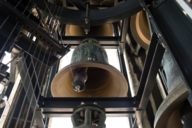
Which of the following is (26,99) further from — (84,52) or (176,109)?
(176,109)

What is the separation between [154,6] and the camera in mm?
1332

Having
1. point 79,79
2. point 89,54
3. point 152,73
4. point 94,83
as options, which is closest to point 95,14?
point 89,54

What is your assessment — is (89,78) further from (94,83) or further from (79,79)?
(79,79)

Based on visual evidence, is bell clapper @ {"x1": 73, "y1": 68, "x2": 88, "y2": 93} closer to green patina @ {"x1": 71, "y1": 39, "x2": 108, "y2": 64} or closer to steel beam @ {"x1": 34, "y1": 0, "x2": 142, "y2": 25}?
green patina @ {"x1": 71, "y1": 39, "x2": 108, "y2": 64}

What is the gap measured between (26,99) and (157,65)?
2.72 feet

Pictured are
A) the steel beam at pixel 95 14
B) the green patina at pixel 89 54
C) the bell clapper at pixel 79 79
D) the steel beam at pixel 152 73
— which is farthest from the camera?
the steel beam at pixel 95 14

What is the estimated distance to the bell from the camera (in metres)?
1.74

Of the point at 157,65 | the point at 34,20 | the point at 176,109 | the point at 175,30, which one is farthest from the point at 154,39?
the point at 34,20

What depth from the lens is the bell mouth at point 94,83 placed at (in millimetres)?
1771

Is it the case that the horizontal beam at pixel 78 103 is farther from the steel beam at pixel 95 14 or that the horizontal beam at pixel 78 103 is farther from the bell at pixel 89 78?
the steel beam at pixel 95 14

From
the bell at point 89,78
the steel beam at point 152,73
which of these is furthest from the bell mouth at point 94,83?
the steel beam at point 152,73

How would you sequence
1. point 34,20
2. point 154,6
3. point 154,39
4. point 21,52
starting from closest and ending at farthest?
1. point 154,6
2. point 154,39
3. point 21,52
4. point 34,20

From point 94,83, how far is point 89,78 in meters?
0.05

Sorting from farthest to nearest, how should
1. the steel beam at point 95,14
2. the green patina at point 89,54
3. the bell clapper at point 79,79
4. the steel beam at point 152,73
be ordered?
the steel beam at point 95,14 < the green patina at point 89,54 < the bell clapper at point 79,79 < the steel beam at point 152,73
